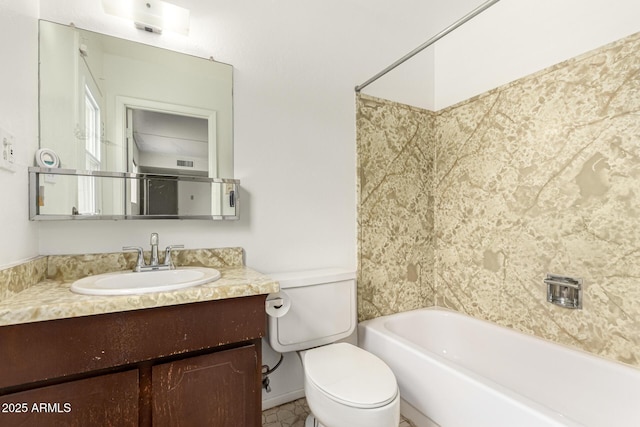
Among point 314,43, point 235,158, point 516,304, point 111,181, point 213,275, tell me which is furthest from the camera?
point 314,43

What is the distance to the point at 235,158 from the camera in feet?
5.23

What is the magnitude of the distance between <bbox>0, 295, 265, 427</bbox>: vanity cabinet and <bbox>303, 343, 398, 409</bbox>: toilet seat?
11.7 inches

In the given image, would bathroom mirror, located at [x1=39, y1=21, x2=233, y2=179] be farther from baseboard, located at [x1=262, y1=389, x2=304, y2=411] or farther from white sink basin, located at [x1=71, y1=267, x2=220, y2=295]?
baseboard, located at [x1=262, y1=389, x2=304, y2=411]

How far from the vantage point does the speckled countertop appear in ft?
2.69

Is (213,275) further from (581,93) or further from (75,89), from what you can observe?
(581,93)

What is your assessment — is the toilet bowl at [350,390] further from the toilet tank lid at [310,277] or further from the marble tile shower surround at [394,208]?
the marble tile shower surround at [394,208]

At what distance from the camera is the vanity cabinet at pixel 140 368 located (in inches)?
32.1

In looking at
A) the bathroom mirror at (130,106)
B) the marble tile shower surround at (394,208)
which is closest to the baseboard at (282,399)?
the marble tile shower surround at (394,208)

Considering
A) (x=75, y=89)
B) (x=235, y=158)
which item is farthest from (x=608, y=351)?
(x=75, y=89)

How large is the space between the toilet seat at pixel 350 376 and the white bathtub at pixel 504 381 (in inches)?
9.4

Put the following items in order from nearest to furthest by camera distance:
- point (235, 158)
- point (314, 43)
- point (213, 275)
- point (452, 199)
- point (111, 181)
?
point (213, 275)
point (111, 181)
point (235, 158)
point (314, 43)
point (452, 199)

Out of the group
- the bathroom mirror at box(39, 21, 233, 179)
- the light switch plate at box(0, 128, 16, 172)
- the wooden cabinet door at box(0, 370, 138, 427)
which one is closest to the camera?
the wooden cabinet door at box(0, 370, 138, 427)

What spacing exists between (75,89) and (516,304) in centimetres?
251

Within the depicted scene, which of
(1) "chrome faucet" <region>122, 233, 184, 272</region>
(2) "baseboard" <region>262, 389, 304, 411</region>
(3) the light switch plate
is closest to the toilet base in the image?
(2) "baseboard" <region>262, 389, 304, 411</region>
